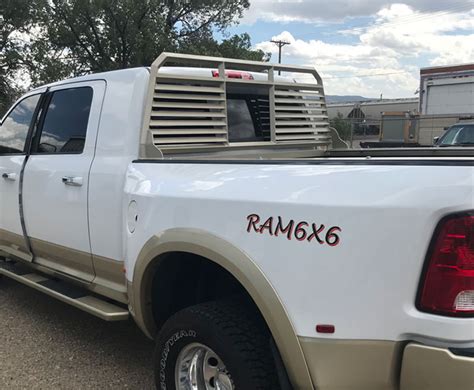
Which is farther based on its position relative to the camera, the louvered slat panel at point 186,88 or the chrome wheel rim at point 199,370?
the louvered slat panel at point 186,88

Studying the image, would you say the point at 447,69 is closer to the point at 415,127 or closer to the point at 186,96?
the point at 415,127

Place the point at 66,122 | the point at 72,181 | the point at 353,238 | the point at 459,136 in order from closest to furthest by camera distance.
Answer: the point at 353,238, the point at 72,181, the point at 66,122, the point at 459,136

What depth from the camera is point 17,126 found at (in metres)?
4.62

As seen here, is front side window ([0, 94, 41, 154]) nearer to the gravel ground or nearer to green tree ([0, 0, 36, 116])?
the gravel ground

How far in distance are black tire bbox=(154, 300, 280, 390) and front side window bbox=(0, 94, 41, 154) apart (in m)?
2.60

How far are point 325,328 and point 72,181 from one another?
2.24 m

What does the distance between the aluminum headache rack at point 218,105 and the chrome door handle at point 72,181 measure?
0.61m

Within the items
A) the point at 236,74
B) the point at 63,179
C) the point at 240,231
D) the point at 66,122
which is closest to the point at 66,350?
the point at 63,179

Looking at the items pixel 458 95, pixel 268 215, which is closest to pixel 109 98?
pixel 268 215

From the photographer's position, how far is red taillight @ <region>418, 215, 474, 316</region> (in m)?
1.75

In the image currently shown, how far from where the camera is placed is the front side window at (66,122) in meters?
3.76

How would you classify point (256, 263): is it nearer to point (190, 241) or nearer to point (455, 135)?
point (190, 241)

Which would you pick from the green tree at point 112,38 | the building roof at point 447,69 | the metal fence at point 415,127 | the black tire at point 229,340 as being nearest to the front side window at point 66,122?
the black tire at point 229,340

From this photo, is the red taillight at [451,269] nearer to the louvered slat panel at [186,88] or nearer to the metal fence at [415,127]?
the louvered slat panel at [186,88]
